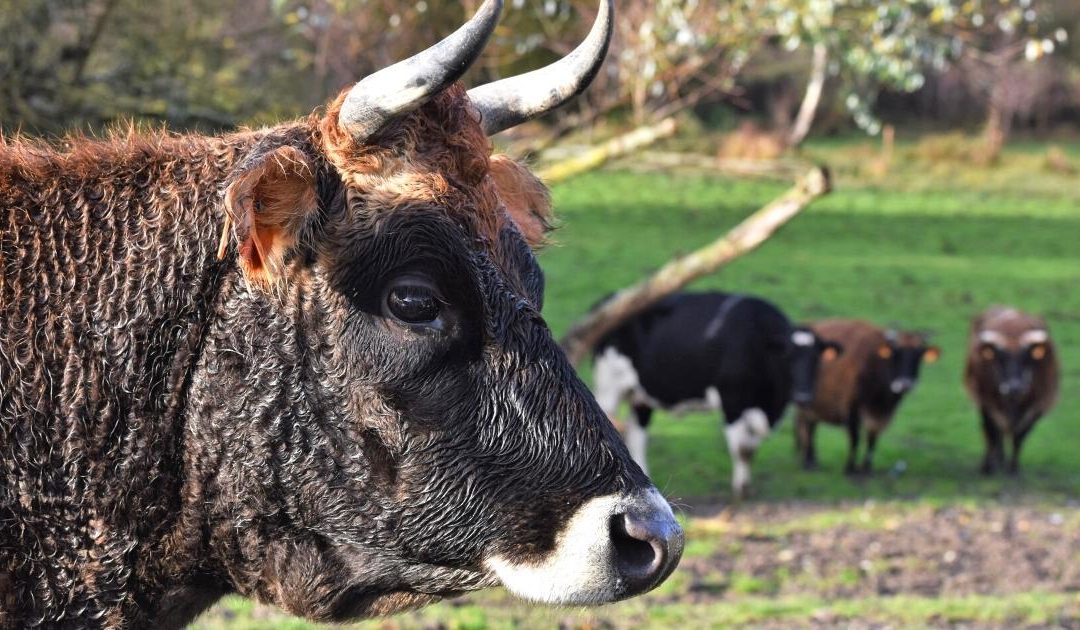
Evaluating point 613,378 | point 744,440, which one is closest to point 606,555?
point 744,440

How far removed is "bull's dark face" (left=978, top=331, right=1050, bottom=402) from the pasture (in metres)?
1.03

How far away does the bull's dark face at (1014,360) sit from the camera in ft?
55.2

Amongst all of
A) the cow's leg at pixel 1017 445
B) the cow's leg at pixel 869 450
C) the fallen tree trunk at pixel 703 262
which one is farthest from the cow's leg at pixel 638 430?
the cow's leg at pixel 1017 445

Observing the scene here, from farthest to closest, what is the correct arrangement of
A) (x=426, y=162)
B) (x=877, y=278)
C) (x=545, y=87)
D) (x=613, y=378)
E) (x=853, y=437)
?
(x=877, y=278) → (x=853, y=437) → (x=613, y=378) → (x=545, y=87) → (x=426, y=162)

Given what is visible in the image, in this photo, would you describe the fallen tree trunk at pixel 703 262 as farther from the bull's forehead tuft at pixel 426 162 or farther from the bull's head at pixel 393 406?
the bull's head at pixel 393 406

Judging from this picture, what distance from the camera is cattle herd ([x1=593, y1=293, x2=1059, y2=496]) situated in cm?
1586

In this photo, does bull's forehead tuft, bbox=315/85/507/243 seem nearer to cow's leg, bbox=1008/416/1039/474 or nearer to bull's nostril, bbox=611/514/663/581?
bull's nostril, bbox=611/514/663/581

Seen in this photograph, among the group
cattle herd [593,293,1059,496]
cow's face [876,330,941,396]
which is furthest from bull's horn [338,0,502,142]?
cow's face [876,330,941,396]

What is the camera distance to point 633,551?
9.73ft

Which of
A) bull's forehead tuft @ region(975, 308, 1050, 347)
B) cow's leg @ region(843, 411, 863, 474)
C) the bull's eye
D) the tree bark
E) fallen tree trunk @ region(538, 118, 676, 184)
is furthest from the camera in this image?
the tree bark

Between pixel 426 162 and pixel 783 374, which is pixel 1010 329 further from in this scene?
pixel 426 162

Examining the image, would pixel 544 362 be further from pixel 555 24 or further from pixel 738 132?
pixel 738 132

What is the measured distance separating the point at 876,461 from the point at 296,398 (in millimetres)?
14771

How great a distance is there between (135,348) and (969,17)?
Result: 1047 centimetres
